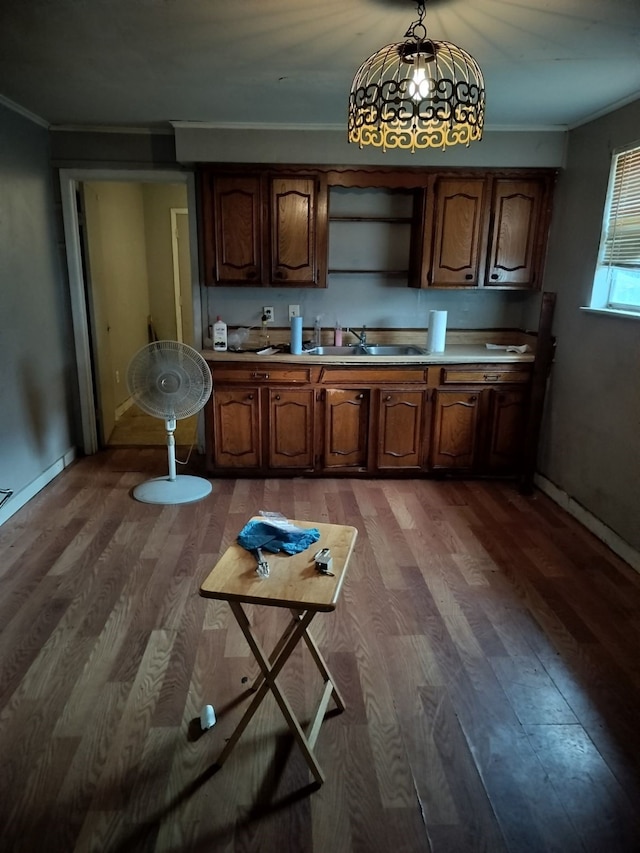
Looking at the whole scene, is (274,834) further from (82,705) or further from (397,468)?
(397,468)

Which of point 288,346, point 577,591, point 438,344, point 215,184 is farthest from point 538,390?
point 215,184

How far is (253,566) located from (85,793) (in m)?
0.79

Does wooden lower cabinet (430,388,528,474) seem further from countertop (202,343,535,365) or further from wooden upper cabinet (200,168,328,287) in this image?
wooden upper cabinet (200,168,328,287)

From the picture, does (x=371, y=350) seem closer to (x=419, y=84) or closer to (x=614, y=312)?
(x=614, y=312)

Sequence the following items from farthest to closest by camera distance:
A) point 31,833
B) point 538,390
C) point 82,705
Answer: point 538,390 < point 82,705 < point 31,833

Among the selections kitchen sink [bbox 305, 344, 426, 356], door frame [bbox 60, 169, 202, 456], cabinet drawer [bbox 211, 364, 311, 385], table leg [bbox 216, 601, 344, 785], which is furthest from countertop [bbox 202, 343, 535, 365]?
table leg [bbox 216, 601, 344, 785]

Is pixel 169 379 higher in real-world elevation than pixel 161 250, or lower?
lower

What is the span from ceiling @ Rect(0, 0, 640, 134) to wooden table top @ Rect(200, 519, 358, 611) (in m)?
1.85

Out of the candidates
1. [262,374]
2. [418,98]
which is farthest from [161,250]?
[418,98]

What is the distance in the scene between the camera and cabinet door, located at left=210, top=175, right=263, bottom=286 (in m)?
3.75

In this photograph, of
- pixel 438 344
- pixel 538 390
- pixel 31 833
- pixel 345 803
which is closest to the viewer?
pixel 31 833

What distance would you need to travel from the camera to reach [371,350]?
4.19 m

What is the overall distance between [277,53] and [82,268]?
238 cm

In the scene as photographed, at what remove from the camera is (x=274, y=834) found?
59.4 inches
